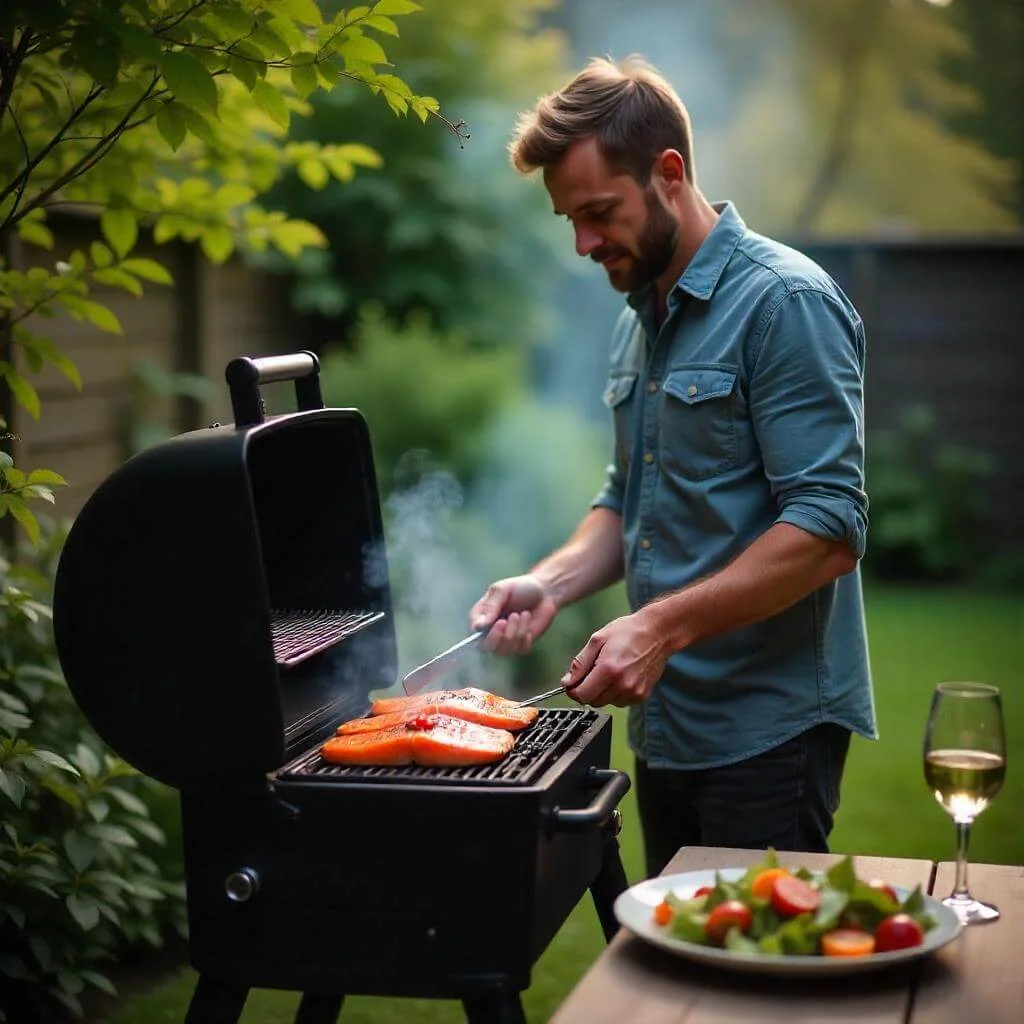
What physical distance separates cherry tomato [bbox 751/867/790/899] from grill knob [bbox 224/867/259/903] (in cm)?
69

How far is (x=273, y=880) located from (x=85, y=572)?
1.66ft

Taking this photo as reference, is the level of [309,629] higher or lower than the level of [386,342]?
lower

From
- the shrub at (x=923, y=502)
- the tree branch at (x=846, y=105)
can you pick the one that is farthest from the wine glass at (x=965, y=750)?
the tree branch at (x=846, y=105)

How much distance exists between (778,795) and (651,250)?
1.06 metres

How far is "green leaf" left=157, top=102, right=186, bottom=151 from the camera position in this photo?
2428 mm

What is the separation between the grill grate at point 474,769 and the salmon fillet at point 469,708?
4cm

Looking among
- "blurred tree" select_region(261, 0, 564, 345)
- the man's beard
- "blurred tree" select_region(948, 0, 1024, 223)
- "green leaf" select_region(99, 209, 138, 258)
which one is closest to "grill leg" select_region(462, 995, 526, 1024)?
the man's beard

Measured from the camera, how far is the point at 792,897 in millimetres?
1717

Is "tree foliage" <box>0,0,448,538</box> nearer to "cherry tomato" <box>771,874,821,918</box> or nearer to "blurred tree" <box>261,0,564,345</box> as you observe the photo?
"cherry tomato" <box>771,874,821,918</box>

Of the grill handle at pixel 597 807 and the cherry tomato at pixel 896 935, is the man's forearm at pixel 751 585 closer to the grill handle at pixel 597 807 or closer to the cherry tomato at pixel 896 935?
the grill handle at pixel 597 807

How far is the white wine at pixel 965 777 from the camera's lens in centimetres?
188

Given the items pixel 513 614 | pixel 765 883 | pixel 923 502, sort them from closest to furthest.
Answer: pixel 765 883 < pixel 513 614 < pixel 923 502

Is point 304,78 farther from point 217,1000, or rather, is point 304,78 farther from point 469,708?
point 217,1000

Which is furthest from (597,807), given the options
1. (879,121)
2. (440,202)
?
(879,121)
